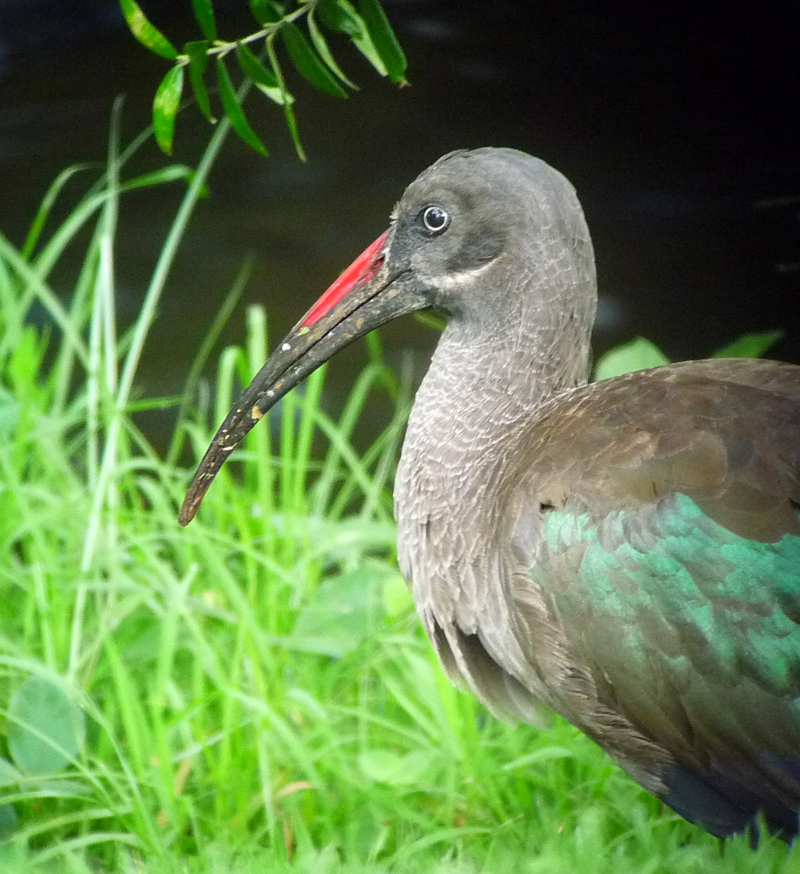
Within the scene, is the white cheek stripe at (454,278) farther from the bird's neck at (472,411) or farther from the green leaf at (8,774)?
the green leaf at (8,774)

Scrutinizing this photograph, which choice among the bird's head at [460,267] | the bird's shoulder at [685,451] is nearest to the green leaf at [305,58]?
the bird's head at [460,267]

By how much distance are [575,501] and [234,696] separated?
2.62 ft

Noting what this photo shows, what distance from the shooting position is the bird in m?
1.82

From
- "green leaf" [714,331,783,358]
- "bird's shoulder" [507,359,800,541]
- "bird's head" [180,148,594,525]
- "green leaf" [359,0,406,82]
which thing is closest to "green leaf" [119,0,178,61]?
"green leaf" [359,0,406,82]

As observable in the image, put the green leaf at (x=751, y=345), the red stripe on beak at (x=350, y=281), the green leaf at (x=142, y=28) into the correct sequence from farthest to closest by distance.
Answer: the green leaf at (x=751, y=345) < the red stripe on beak at (x=350, y=281) < the green leaf at (x=142, y=28)

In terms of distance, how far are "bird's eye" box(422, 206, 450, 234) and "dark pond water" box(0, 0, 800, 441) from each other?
0.98 m

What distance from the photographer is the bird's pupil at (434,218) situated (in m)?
2.13

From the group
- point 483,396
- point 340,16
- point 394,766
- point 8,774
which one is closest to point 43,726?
point 8,774

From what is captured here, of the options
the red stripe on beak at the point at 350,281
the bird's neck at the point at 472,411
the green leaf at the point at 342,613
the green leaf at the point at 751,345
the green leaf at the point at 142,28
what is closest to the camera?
the green leaf at the point at 142,28

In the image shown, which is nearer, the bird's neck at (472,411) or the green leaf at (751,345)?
the bird's neck at (472,411)

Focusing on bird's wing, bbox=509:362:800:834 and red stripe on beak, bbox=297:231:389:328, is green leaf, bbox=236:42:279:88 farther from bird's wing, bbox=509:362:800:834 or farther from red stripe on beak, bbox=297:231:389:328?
bird's wing, bbox=509:362:800:834

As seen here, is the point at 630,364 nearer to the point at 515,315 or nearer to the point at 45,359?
the point at 515,315

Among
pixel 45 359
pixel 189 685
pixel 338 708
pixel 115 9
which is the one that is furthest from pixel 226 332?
pixel 338 708

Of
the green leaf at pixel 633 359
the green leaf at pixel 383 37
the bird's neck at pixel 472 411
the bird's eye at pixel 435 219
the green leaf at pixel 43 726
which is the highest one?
the green leaf at pixel 383 37
